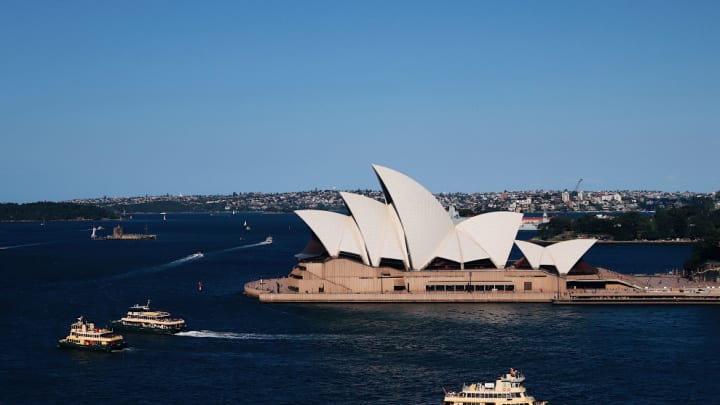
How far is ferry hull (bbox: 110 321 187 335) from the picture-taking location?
52494 mm

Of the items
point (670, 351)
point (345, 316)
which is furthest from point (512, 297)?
point (670, 351)

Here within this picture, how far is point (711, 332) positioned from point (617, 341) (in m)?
7.26

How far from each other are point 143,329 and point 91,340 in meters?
5.52

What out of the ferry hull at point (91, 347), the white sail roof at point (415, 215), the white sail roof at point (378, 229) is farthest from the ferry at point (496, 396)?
the white sail roof at point (415, 215)

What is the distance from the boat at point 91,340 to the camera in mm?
47938

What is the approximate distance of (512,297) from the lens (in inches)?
2584

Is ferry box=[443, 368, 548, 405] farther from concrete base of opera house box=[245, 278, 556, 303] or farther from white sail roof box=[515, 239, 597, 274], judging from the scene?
white sail roof box=[515, 239, 597, 274]

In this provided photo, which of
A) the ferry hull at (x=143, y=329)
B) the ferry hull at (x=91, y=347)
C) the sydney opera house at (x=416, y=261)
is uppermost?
the sydney opera house at (x=416, y=261)

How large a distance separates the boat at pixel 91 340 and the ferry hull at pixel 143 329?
3.85 metres

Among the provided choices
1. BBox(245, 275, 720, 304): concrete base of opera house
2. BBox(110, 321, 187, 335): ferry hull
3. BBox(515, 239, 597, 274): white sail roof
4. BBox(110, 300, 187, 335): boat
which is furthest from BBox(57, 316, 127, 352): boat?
BBox(515, 239, 597, 274): white sail roof

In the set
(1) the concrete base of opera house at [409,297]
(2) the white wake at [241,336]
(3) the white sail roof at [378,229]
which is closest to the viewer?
(2) the white wake at [241,336]

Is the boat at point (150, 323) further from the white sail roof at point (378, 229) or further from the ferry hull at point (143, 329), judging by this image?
the white sail roof at point (378, 229)

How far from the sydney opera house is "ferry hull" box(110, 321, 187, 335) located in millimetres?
14279

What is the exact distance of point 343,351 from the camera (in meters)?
47.4
